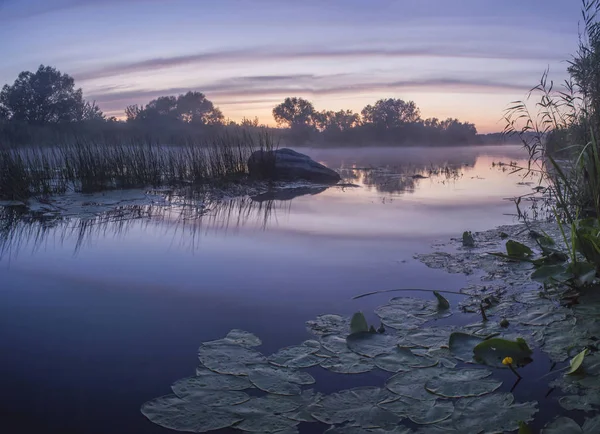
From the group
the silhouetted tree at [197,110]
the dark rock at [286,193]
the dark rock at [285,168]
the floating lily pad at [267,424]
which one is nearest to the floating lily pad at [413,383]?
the floating lily pad at [267,424]

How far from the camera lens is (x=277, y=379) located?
1.69 metres

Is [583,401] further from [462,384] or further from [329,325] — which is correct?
[329,325]

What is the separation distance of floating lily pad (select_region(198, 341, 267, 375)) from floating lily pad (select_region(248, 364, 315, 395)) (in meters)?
0.04

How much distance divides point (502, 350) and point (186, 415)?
1177 millimetres

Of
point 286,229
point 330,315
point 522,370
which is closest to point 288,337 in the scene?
point 330,315

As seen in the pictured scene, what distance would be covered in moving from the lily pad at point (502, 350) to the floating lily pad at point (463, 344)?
0.05m

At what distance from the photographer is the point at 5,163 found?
261 inches

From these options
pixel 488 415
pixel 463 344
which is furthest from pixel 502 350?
pixel 488 415

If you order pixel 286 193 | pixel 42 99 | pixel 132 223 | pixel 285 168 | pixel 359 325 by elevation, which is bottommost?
pixel 359 325

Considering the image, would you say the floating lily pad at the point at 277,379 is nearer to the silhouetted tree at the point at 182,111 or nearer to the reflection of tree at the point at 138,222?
the reflection of tree at the point at 138,222

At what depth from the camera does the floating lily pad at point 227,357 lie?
1.77 m

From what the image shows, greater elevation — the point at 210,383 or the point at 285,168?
the point at 285,168

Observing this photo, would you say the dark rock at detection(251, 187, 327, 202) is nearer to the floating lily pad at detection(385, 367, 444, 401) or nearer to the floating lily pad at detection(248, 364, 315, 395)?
the floating lily pad at detection(248, 364, 315, 395)

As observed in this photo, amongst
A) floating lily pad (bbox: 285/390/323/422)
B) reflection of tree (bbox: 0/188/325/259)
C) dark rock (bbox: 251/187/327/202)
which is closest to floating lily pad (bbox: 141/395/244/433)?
floating lily pad (bbox: 285/390/323/422)
